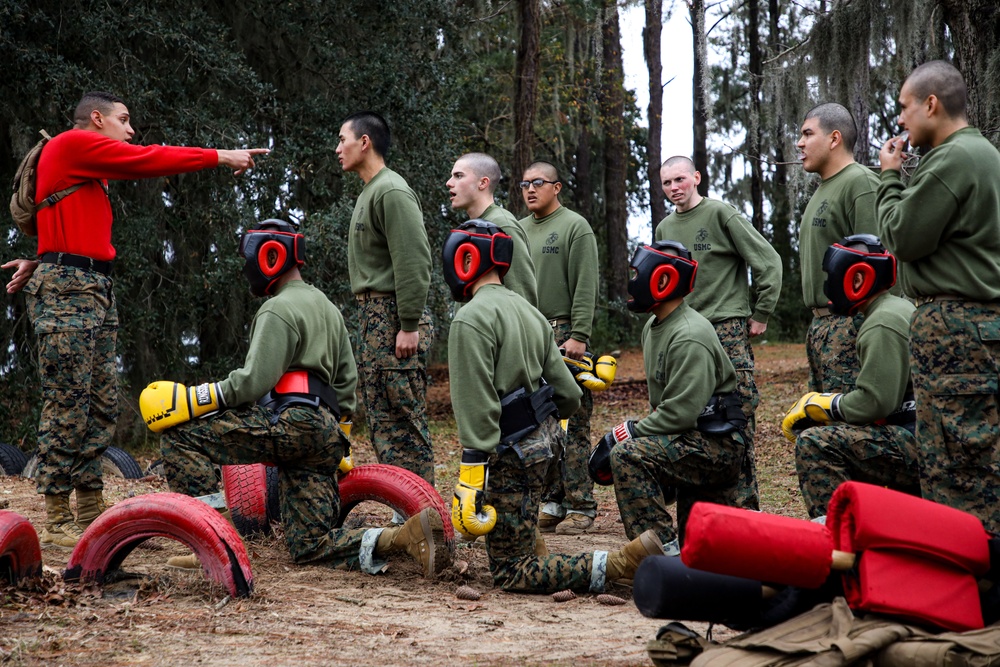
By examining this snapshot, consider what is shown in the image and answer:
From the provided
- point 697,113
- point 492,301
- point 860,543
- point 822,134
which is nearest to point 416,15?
point 822,134

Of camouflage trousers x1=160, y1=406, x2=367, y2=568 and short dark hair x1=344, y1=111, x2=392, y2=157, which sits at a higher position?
short dark hair x1=344, y1=111, x2=392, y2=157

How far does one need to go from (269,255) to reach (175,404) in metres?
1.10

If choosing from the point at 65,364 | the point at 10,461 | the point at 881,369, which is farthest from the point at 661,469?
the point at 10,461

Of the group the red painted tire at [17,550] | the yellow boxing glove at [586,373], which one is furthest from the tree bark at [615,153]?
the red painted tire at [17,550]

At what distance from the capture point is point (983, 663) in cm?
346

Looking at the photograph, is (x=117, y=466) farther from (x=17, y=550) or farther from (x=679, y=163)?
(x=679, y=163)

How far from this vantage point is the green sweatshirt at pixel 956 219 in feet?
16.0

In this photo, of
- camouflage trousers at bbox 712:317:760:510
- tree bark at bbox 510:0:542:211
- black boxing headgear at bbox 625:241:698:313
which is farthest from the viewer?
tree bark at bbox 510:0:542:211

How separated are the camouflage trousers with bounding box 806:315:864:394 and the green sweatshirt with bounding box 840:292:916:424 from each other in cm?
55

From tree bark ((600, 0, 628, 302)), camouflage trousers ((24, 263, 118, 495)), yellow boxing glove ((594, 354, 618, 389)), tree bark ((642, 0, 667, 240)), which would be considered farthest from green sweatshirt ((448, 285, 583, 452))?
tree bark ((642, 0, 667, 240))

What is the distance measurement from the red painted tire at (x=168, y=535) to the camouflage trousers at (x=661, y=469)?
217 centimetres

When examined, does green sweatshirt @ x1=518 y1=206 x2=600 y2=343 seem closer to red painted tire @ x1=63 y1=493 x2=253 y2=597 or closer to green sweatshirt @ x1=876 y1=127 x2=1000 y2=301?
green sweatshirt @ x1=876 y1=127 x2=1000 y2=301

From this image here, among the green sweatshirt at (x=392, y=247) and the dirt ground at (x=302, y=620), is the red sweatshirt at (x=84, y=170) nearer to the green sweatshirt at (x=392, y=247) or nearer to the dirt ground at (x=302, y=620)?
the green sweatshirt at (x=392, y=247)

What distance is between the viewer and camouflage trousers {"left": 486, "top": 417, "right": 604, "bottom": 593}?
567 centimetres
